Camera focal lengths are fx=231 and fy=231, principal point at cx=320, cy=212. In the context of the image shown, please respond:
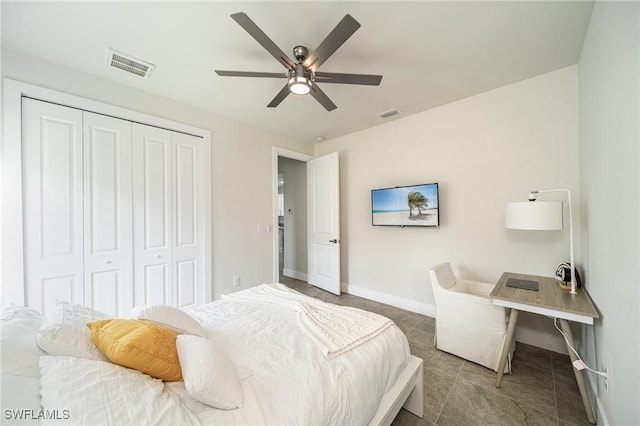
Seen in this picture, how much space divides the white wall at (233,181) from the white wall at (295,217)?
1.08 m

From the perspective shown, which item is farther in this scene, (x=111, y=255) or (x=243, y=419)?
(x=111, y=255)

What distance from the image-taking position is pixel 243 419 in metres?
0.86

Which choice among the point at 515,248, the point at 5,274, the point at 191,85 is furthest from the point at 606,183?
the point at 5,274

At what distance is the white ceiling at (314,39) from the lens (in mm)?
1516

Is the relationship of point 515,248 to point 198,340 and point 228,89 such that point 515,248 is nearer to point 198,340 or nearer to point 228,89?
point 198,340

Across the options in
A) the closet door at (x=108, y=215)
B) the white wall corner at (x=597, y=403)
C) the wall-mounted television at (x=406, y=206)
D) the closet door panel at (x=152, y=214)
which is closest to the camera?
the white wall corner at (x=597, y=403)

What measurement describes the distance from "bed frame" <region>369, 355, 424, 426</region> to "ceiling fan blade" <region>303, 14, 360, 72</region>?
2006mm

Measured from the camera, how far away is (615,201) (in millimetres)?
1254

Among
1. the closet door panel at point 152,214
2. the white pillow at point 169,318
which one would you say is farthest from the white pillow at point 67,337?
the closet door panel at point 152,214

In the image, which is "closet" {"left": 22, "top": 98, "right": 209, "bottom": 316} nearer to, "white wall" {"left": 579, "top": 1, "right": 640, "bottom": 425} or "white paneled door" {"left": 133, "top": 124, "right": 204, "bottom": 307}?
"white paneled door" {"left": 133, "top": 124, "right": 204, "bottom": 307}

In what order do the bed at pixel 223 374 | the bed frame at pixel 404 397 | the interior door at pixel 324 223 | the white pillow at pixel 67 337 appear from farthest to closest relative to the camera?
the interior door at pixel 324 223, the bed frame at pixel 404 397, the white pillow at pixel 67 337, the bed at pixel 223 374

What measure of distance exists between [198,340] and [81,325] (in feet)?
1.62

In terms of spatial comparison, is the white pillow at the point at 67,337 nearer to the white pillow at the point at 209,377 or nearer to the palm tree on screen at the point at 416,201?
the white pillow at the point at 209,377

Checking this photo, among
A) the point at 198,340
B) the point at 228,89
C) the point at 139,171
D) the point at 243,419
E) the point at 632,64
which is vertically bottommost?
the point at 243,419
